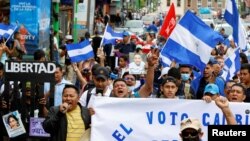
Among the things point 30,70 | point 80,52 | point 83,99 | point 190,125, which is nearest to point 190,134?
point 190,125

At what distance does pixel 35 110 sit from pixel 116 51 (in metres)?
11.7

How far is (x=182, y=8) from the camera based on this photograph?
131m

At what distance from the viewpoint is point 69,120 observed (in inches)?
319

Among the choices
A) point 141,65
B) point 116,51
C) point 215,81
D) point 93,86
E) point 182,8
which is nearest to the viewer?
point 93,86

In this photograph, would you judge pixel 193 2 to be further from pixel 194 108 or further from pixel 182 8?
pixel 194 108

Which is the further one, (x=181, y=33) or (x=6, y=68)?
(x=181, y=33)

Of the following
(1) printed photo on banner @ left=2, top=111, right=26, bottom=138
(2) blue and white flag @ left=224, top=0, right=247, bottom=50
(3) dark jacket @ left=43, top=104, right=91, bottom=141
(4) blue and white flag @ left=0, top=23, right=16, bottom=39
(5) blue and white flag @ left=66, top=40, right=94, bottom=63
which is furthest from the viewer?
(4) blue and white flag @ left=0, top=23, right=16, bottom=39

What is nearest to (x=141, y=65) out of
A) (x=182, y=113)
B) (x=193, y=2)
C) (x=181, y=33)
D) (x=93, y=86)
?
(x=181, y=33)

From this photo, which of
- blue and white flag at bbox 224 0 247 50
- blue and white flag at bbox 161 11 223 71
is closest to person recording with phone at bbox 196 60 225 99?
blue and white flag at bbox 161 11 223 71

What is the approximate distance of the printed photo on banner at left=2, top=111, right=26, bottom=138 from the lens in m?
9.74

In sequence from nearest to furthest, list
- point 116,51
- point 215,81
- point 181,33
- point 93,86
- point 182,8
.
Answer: point 93,86 → point 215,81 → point 181,33 → point 116,51 → point 182,8

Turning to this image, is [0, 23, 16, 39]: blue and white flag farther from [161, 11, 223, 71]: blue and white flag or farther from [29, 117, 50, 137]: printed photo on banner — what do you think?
[29, 117, 50, 137]: printed photo on banner

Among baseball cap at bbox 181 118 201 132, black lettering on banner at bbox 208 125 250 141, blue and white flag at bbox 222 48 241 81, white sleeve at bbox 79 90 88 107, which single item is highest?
black lettering on banner at bbox 208 125 250 141

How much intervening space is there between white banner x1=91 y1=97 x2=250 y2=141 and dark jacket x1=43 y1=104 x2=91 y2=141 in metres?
0.10
